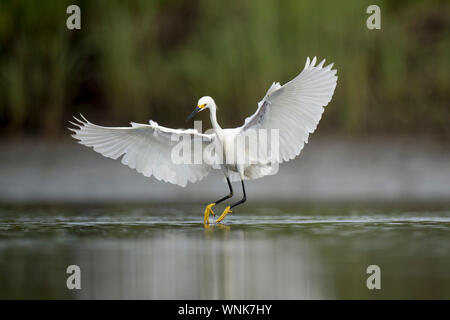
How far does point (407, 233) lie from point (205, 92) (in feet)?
23.9

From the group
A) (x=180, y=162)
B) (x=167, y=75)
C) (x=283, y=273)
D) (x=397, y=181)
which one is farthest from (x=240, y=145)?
(x=167, y=75)

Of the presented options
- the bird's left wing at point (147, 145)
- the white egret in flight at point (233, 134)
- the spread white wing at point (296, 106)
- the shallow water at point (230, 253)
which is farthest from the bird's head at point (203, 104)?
the shallow water at point (230, 253)

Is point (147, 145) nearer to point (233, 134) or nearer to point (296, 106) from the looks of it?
point (233, 134)

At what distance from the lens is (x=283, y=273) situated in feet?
20.6

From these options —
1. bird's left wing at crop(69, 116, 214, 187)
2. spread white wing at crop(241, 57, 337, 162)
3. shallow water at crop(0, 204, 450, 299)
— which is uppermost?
spread white wing at crop(241, 57, 337, 162)

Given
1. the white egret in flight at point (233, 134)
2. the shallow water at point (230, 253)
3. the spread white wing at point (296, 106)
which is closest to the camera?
the shallow water at point (230, 253)

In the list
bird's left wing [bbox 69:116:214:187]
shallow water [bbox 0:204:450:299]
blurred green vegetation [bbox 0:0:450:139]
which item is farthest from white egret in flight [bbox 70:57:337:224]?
blurred green vegetation [bbox 0:0:450:139]

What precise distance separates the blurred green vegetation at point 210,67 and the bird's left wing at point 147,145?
4.69 m

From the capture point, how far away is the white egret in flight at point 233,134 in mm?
9070

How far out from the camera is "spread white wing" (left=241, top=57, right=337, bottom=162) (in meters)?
8.93

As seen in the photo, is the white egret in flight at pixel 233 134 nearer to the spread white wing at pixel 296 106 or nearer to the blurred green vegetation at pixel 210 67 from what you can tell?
the spread white wing at pixel 296 106

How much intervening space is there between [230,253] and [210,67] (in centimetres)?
833

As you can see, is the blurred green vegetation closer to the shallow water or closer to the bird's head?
the shallow water

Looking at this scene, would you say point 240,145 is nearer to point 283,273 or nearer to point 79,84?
point 283,273
